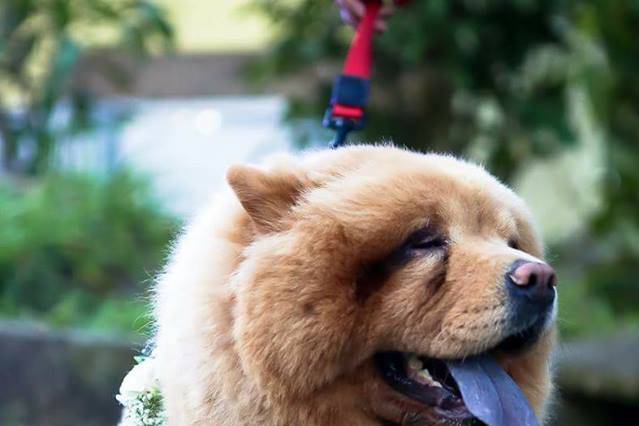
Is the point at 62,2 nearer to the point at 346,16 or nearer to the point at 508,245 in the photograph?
the point at 346,16

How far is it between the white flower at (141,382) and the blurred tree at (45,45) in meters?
6.61

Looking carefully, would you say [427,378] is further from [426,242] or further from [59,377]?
[59,377]

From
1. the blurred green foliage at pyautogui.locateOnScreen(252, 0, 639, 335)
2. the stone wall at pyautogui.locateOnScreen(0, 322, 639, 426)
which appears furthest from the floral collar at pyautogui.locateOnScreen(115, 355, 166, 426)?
the blurred green foliage at pyautogui.locateOnScreen(252, 0, 639, 335)

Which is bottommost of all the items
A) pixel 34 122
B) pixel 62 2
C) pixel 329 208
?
pixel 34 122

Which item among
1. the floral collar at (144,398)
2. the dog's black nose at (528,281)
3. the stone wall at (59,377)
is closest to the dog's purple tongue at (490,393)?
the dog's black nose at (528,281)

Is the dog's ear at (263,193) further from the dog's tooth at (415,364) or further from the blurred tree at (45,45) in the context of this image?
the blurred tree at (45,45)

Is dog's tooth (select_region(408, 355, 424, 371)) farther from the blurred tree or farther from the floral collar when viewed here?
the blurred tree

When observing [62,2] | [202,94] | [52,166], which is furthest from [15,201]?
[202,94]

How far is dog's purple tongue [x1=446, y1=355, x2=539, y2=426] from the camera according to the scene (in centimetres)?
304

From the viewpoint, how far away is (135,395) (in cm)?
347

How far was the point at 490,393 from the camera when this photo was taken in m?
3.09

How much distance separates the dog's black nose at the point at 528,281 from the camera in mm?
3037

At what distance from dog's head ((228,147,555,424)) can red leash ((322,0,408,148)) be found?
0.78 metres

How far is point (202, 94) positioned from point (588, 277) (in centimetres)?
464
